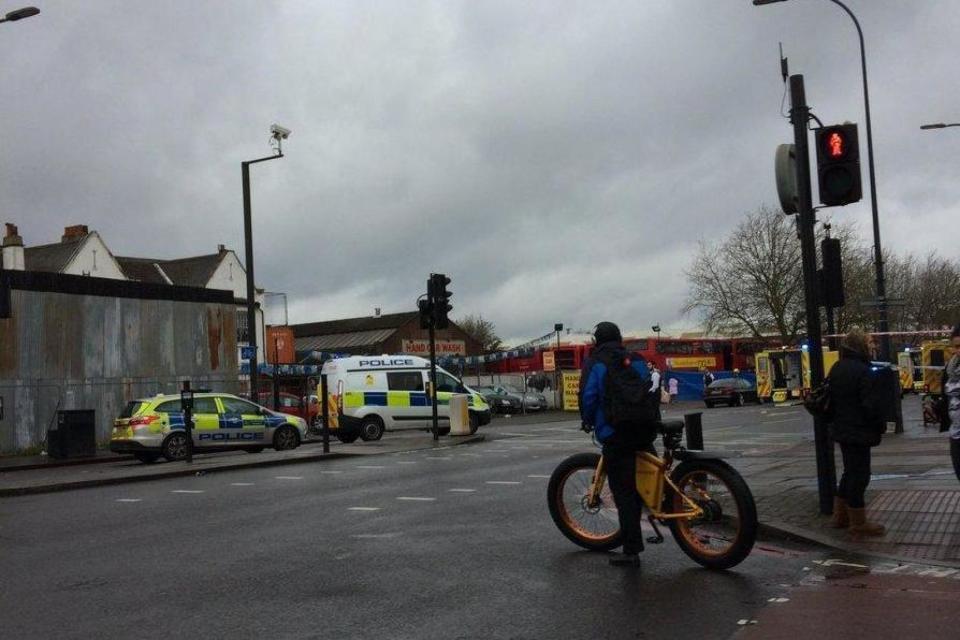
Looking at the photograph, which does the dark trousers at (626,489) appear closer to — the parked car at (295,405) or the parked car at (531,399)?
the parked car at (295,405)

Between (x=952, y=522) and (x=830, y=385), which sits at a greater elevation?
(x=830, y=385)

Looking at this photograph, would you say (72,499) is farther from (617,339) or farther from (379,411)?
(379,411)

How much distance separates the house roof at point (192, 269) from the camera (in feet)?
214

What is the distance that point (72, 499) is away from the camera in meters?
13.4

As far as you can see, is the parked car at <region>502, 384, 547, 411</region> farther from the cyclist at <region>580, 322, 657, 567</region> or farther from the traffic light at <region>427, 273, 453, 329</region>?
the cyclist at <region>580, 322, 657, 567</region>

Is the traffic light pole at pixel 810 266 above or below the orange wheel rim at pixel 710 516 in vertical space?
above

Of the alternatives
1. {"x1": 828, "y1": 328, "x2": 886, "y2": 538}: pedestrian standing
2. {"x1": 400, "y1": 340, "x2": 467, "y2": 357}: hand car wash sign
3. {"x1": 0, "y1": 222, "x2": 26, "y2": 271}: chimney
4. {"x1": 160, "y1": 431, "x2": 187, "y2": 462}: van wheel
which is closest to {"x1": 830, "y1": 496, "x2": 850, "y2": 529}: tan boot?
{"x1": 828, "y1": 328, "x2": 886, "y2": 538}: pedestrian standing

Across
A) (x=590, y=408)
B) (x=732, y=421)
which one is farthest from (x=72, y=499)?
(x=732, y=421)

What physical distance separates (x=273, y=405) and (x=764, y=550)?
29.1m

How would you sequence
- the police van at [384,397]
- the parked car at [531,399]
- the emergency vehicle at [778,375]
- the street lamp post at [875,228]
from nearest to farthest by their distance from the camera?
1. the street lamp post at [875,228]
2. the police van at [384,397]
3. the emergency vehicle at [778,375]
4. the parked car at [531,399]

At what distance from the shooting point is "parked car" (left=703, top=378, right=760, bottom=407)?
44.7 meters

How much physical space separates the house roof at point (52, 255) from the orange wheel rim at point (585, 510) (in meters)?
56.0

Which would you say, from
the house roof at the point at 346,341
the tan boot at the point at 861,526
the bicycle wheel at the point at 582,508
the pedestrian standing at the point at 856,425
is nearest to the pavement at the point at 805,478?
the tan boot at the point at 861,526

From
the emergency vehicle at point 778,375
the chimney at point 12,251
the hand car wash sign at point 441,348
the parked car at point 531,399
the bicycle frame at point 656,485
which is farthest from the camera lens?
the hand car wash sign at point 441,348
